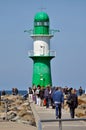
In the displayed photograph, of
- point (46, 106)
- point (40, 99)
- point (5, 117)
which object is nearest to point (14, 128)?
point (5, 117)

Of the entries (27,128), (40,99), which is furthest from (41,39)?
(27,128)

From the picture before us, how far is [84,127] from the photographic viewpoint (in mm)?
11594

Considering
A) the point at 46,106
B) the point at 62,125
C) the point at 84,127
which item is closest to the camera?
the point at 62,125

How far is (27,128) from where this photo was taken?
17172mm

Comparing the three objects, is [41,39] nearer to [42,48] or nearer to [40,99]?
[42,48]

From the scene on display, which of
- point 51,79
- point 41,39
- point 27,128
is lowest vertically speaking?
point 27,128

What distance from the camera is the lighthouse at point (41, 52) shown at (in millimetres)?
45438

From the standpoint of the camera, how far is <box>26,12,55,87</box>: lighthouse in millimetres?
45438

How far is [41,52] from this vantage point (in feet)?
150

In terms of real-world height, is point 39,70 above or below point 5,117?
above

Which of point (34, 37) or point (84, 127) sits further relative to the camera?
point (34, 37)

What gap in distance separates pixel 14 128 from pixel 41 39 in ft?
94.8

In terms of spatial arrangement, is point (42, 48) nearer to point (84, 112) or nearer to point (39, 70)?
point (39, 70)

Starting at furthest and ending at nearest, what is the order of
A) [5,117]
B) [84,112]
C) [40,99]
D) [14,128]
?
[40,99], [84,112], [5,117], [14,128]
